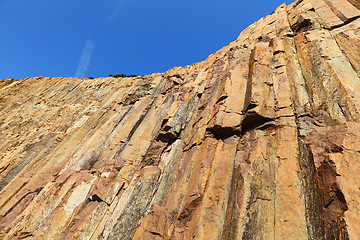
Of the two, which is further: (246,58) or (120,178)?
(246,58)

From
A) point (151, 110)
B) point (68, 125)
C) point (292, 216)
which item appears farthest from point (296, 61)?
point (68, 125)

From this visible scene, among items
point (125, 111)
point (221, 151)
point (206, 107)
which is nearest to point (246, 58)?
point (206, 107)

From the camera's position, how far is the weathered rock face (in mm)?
7074

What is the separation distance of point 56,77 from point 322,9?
127ft

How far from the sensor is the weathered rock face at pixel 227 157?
7.07m

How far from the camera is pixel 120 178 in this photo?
12.6m

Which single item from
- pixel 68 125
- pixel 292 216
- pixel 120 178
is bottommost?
pixel 292 216

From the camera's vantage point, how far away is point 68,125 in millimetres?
22203

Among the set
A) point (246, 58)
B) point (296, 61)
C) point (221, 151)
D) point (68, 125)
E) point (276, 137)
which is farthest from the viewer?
point (68, 125)

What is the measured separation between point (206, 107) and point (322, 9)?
46.4 ft

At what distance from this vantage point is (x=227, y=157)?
9750 mm

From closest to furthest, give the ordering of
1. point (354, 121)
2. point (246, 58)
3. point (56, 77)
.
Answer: point (354, 121) → point (246, 58) → point (56, 77)

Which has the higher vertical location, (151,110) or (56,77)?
(56,77)

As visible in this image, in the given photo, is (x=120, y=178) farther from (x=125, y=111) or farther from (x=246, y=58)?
(x=246, y=58)
